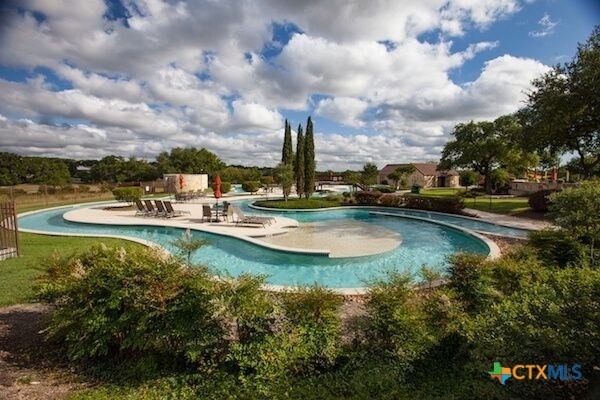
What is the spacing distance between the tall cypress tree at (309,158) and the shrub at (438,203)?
7.46 m

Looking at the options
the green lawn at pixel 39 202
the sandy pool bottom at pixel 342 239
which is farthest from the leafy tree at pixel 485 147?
the green lawn at pixel 39 202

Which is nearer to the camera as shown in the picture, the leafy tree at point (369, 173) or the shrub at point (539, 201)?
the shrub at point (539, 201)

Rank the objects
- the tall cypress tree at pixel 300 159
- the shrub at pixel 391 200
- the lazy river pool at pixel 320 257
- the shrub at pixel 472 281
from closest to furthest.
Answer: the shrub at pixel 472 281, the lazy river pool at pixel 320 257, the shrub at pixel 391 200, the tall cypress tree at pixel 300 159

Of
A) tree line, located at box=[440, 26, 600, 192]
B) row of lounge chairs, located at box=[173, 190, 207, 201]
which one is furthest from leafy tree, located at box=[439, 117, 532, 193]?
row of lounge chairs, located at box=[173, 190, 207, 201]

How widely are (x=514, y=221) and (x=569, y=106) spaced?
6.86 meters

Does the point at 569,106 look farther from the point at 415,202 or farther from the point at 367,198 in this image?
the point at 367,198

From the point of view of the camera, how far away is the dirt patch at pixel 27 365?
11.1 ft

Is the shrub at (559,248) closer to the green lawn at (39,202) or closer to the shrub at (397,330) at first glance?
the shrub at (397,330)

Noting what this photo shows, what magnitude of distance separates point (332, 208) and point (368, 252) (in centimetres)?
1266

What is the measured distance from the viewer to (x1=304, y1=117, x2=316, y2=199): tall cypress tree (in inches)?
936

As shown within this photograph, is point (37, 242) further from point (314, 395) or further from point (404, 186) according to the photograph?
point (404, 186)

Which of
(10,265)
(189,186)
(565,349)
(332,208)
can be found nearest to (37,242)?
(10,265)

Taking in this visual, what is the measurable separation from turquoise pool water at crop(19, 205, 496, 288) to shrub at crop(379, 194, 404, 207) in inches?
241

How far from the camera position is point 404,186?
45.2 meters
